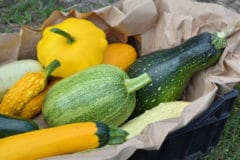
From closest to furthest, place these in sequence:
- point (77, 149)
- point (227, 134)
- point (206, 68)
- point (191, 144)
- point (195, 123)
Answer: point (77, 149)
point (195, 123)
point (191, 144)
point (206, 68)
point (227, 134)

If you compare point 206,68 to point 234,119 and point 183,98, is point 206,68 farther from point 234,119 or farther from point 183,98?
point 234,119

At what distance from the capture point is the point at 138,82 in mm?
1601

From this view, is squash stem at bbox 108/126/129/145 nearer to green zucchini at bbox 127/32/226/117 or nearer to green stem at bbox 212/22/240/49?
green zucchini at bbox 127/32/226/117

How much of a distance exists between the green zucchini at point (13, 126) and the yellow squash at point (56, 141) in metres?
0.08

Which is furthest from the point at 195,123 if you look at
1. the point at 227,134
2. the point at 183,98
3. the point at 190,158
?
the point at 227,134

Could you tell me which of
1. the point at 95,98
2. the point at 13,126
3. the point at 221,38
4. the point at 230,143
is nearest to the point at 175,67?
the point at 221,38

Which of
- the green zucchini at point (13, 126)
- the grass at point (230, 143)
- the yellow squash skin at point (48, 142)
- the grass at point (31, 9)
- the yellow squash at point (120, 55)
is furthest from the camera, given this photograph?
the grass at point (31, 9)

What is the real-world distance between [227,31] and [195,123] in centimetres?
39

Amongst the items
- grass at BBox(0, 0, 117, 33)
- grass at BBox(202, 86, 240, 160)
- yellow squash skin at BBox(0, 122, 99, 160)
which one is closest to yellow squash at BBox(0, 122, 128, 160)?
yellow squash skin at BBox(0, 122, 99, 160)

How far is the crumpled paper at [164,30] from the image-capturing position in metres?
1.77

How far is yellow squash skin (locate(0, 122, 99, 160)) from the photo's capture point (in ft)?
4.58

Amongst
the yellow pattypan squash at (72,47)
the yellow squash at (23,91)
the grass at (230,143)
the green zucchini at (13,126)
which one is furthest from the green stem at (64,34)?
the grass at (230,143)

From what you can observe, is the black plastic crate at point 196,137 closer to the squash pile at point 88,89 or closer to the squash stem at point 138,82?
the squash pile at point 88,89

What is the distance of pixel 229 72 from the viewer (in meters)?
1.75
